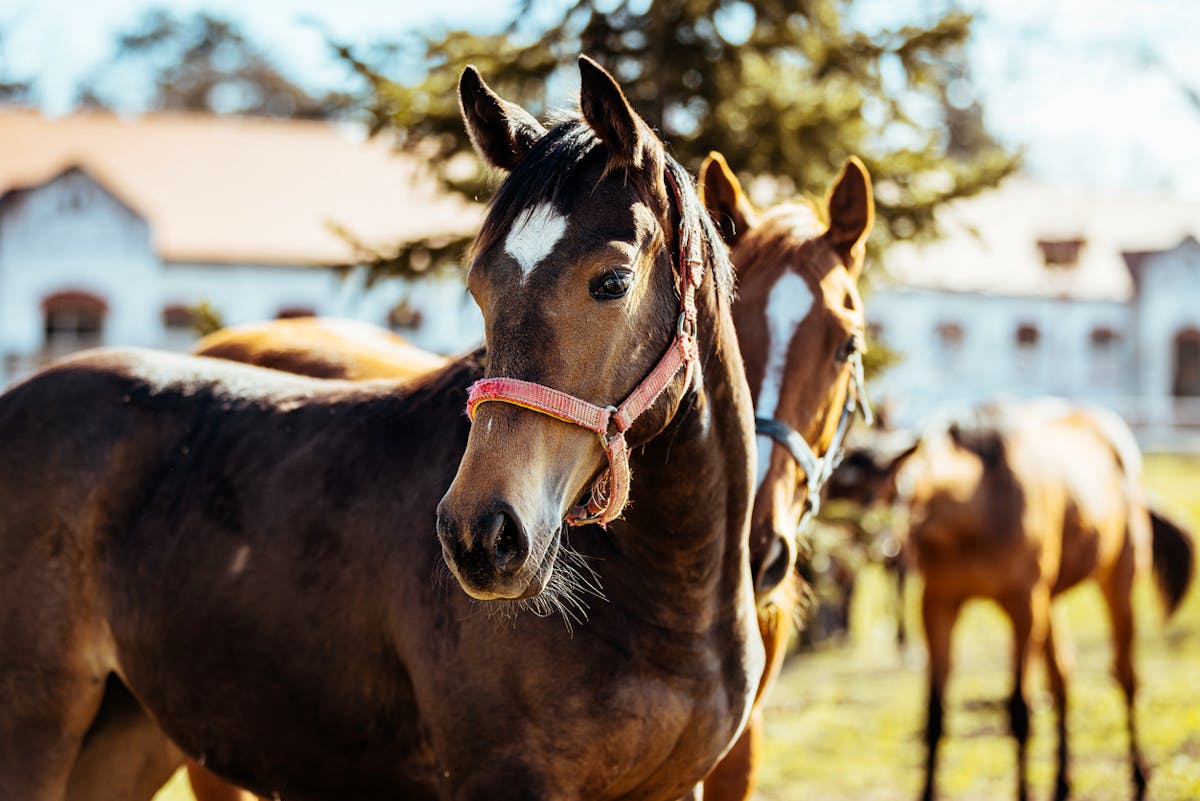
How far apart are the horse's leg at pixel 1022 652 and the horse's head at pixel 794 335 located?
3725 millimetres

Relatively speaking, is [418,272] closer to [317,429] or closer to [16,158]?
[317,429]

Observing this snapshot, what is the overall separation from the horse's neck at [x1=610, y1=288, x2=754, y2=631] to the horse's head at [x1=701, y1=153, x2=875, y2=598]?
429mm

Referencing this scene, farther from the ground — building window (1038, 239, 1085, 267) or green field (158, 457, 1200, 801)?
green field (158, 457, 1200, 801)

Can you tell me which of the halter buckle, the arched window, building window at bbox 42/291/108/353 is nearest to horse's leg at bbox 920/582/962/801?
the halter buckle

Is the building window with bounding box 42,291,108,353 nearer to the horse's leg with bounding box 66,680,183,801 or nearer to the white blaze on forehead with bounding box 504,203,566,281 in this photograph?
the horse's leg with bounding box 66,680,183,801

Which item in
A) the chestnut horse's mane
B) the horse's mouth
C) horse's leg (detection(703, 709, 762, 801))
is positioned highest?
the chestnut horse's mane

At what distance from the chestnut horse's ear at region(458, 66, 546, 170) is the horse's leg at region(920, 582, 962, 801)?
523cm

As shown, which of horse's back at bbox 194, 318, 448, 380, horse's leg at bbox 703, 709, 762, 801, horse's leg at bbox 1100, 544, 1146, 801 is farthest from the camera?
horse's leg at bbox 1100, 544, 1146, 801

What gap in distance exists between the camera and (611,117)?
2074 mm

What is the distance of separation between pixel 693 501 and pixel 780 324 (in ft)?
3.10

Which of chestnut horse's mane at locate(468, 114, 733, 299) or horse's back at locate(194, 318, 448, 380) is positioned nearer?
chestnut horse's mane at locate(468, 114, 733, 299)

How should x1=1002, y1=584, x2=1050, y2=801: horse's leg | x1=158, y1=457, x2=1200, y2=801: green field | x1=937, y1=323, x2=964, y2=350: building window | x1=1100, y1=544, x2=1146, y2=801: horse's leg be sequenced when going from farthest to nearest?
x1=937, y1=323, x2=964, y2=350: building window → x1=1100, y1=544, x2=1146, y2=801: horse's leg → x1=158, y1=457, x2=1200, y2=801: green field → x1=1002, y1=584, x2=1050, y2=801: horse's leg

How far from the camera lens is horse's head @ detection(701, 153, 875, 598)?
2926 millimetres

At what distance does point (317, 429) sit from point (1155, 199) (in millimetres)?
40581
